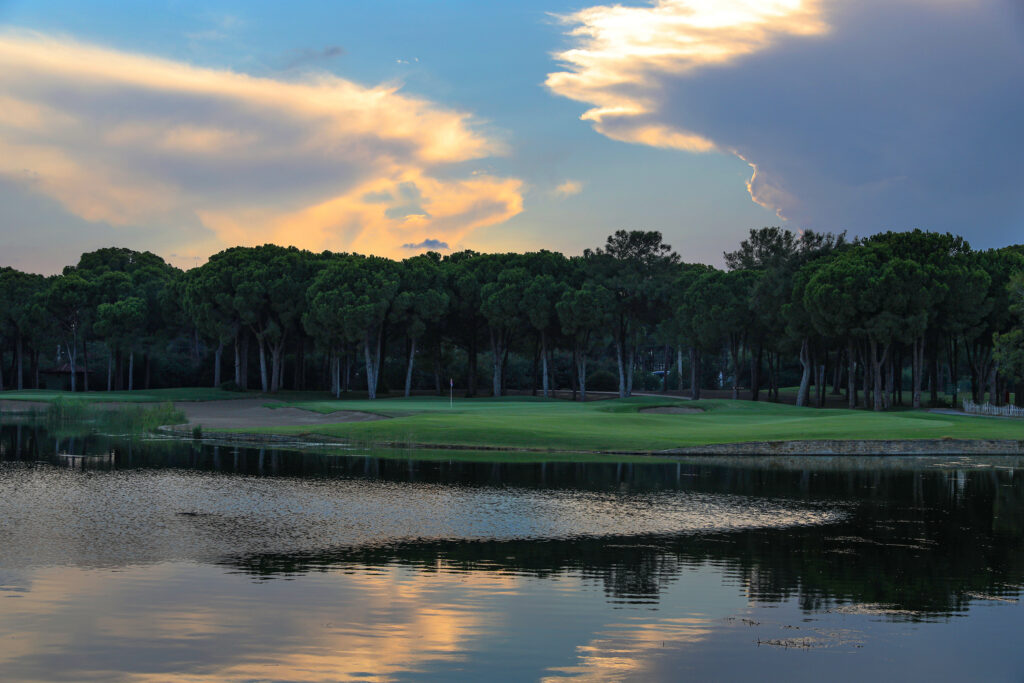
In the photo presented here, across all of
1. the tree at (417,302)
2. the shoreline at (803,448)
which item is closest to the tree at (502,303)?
the tree at (417,302)

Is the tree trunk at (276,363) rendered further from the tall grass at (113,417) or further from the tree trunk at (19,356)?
the tall grass at (113,417)

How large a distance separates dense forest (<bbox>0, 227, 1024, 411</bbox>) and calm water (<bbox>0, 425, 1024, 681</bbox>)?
47723mm

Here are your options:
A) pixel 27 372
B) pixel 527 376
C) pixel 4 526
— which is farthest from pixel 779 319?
pixel 27 372

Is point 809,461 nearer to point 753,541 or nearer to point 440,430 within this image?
point 440,430

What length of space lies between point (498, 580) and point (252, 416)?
51.5m

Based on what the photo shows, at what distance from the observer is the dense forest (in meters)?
74.9

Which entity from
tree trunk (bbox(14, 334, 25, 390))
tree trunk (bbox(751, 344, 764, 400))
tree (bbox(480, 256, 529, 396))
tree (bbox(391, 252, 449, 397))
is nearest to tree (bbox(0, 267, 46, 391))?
tree trunk (bbox(14, 334, 25, 390))

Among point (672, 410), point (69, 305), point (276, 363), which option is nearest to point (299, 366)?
point (276, 363)

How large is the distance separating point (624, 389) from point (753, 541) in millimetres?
73608

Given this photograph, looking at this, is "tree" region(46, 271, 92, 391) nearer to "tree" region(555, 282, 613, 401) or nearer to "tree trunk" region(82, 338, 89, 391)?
"tree trunk" region(82, 338, 89, 391)

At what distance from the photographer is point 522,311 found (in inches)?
3575

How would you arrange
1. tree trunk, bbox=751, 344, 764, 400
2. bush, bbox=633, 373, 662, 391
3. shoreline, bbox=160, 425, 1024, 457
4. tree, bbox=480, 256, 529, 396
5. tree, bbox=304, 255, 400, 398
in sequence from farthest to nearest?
bush, bbox=633, 373, 662, 391, tree trunk, bbox=751, 344, 764, 400, tree, bbox=480, 256, 529, 396, tree, bbox=304, 255, 400, 398, shoreline, bbox=160, 425, 1024, 457

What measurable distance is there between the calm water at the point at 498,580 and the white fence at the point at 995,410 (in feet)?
132

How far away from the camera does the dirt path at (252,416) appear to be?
57578 millimetres
